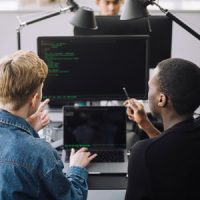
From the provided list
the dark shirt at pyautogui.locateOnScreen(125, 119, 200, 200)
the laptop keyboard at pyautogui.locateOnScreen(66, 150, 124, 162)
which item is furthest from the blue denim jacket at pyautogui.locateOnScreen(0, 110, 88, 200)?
the laptop keyboard at pyautogui.locateOnScreen(66, 150, 124, 162)

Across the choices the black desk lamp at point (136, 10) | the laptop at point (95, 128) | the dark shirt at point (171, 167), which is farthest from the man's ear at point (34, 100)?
the black desk lamp at point (136, 10)

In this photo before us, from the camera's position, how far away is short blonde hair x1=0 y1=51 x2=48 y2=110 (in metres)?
1.20

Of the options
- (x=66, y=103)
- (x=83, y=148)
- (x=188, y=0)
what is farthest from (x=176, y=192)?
(x=188, y=0)

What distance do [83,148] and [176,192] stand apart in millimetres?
602

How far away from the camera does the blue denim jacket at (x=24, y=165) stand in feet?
3.85

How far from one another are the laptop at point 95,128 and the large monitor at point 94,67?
137 millimetres

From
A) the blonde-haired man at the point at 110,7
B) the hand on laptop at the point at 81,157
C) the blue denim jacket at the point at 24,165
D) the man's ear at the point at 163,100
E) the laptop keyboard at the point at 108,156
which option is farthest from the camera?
the blonde-haired man at the point at 110,7

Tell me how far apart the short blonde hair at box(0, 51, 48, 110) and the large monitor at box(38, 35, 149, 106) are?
23.7 inches

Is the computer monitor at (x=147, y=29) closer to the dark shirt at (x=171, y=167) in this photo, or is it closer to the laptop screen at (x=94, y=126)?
the laptop screen at (x=94, y=126)

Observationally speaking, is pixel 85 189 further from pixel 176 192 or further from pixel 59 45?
pixel 59 45

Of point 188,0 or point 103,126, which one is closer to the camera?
point 103,126

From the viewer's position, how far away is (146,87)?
196cm

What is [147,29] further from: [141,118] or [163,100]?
[163,100]

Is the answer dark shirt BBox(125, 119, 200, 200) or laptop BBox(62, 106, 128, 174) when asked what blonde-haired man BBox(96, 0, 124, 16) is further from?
dark shirt BBox(125, 119, 200, 200)
